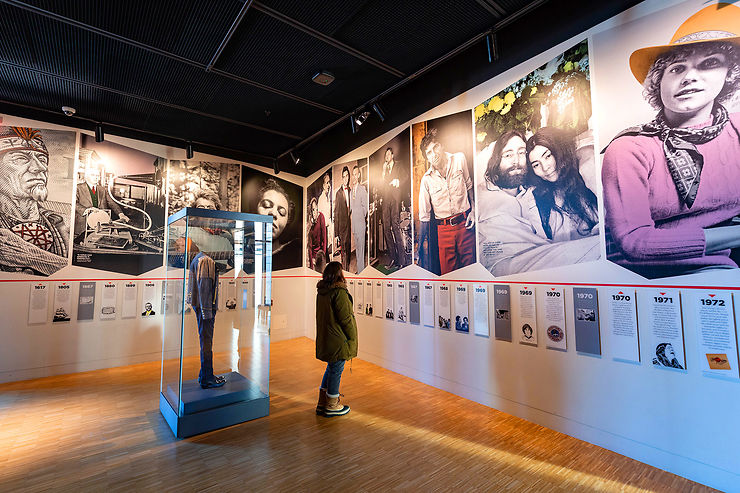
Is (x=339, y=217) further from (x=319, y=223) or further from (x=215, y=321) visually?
(x=215, y=321)

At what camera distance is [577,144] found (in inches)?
140

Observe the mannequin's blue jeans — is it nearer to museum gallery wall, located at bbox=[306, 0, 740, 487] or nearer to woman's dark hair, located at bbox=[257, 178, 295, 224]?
museum gallery wall, located at bbox=[306, 0, 740, 487]

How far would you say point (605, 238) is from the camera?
332 centimetres

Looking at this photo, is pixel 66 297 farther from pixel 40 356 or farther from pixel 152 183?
pixel 152 183

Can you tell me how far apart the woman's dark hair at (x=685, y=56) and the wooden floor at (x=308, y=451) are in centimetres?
308

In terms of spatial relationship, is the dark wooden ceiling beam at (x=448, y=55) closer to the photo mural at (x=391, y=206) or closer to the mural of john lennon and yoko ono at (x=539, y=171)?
the mural of john lennon and yoko ono at (x=539, y=171)

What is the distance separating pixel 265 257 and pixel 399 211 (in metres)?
2.47

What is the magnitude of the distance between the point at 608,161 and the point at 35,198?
8174 mm

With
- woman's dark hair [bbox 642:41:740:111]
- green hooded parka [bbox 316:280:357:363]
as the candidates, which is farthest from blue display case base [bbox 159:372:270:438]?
woman's dark hair [bbox 642:41:740:111]

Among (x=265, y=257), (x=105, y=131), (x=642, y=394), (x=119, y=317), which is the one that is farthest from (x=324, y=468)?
(x=105, y=131)

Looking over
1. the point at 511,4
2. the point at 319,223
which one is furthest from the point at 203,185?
the point at 511,4

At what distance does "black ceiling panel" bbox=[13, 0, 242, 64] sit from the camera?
3.48 metres

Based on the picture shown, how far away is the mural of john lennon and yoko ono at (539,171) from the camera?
351 centimetres

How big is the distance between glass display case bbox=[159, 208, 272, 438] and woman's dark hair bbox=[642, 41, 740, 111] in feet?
13.2
